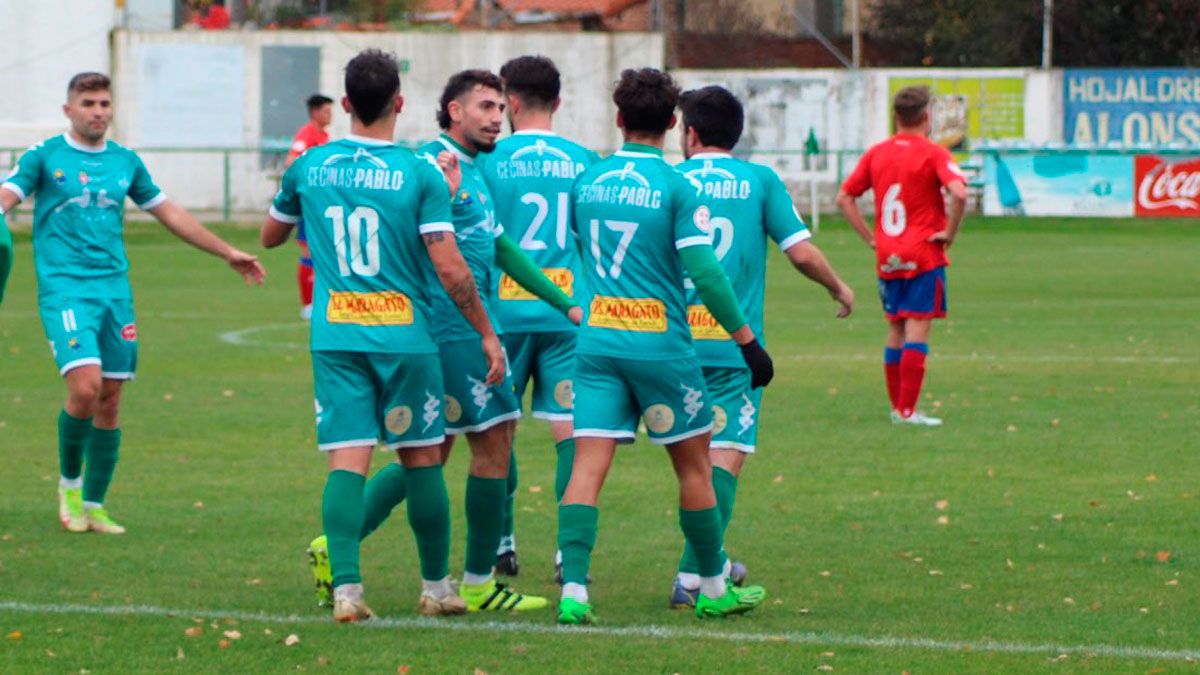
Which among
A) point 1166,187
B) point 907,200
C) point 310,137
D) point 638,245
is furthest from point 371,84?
point 1166,187

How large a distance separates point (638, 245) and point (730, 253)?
2.54ft

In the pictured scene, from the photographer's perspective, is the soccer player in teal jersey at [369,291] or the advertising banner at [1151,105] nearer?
the soccer player in teal jersey at [369,291]

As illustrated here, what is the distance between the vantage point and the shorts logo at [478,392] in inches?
311

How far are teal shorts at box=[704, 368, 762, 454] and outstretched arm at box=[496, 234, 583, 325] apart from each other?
24.9 inches

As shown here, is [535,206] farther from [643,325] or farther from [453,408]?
[643,325]

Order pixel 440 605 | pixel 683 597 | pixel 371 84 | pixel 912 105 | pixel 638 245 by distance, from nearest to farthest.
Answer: pixel 371 84 < pixel 638 245 < pixel 440 605 < pixel 683 597 < pixel 912 105

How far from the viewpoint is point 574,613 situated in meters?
7.44

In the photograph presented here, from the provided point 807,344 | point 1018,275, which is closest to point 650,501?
point 807,344

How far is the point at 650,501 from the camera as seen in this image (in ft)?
35.0

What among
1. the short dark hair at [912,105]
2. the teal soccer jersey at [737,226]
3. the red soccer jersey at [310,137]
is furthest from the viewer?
the red soccer jersey at [310,137]

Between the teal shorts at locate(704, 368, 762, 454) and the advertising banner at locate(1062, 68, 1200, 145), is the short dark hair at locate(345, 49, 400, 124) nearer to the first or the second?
the teal shorts at locate(704, 368, 762, 454)

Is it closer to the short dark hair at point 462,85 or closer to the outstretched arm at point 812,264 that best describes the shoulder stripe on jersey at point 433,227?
the short dark hair at point 462,85

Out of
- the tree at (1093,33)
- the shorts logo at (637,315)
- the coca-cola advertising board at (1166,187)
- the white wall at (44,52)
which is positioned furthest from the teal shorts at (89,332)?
the tree at (1093,33)

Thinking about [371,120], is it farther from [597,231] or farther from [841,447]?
[841,447]
